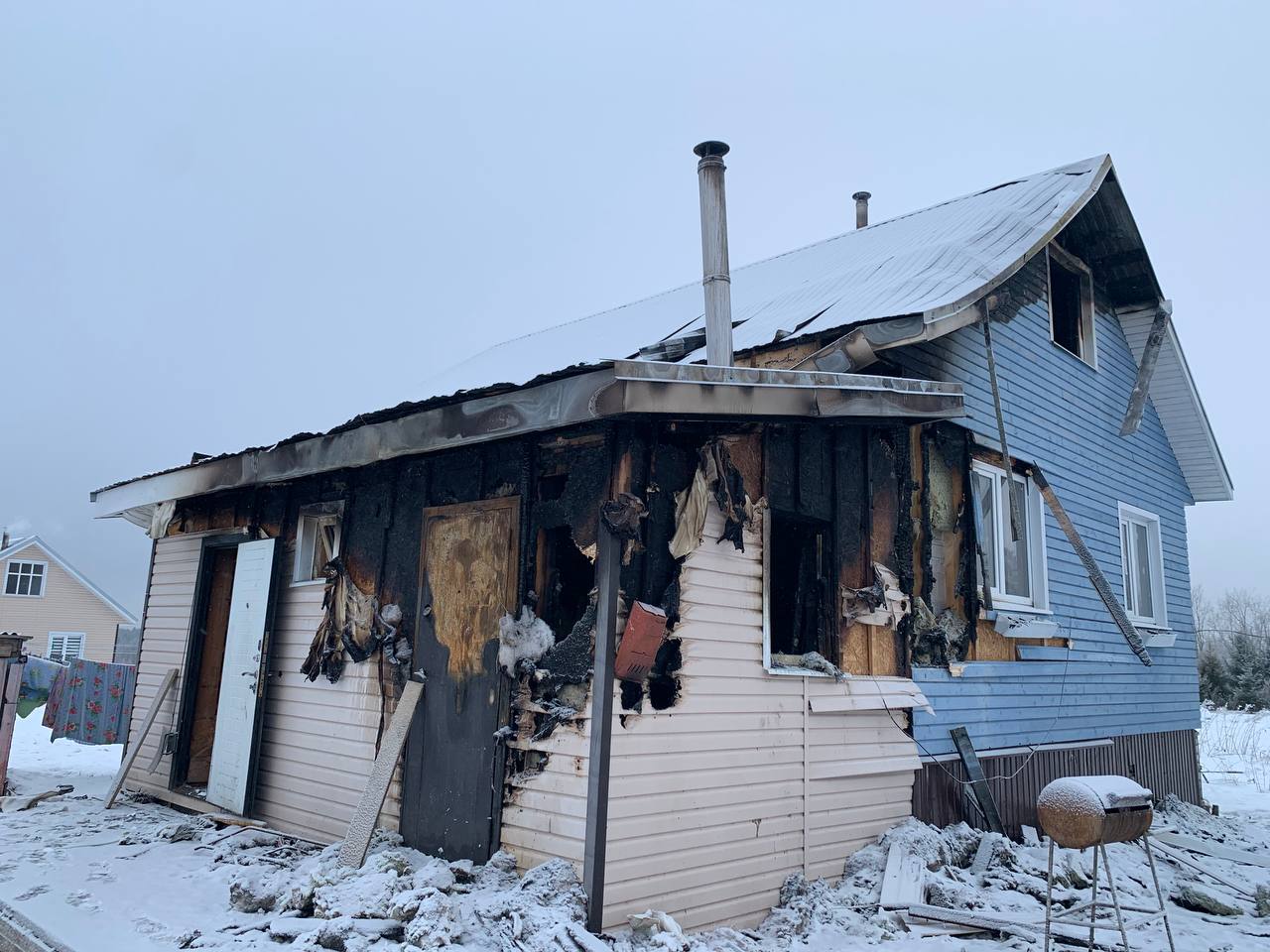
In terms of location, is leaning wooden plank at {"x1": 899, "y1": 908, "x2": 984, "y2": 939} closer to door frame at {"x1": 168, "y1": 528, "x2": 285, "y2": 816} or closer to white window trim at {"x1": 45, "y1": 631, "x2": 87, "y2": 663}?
door frame at {"x1": 168, "y1": 528, "x2": 285, "y2": 816}

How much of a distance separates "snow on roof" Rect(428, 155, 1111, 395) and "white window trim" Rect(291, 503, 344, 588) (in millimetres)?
2092

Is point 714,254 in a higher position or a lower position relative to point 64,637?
higher

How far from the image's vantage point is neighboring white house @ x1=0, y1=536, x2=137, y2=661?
3575cm

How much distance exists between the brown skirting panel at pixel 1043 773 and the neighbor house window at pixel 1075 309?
14.7ft

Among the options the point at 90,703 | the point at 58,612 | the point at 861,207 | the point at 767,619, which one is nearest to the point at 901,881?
the point at 767,619

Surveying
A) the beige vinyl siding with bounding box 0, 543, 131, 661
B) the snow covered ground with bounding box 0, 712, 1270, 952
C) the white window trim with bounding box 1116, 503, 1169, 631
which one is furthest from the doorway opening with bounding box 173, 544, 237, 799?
the beige vinyl siding with bounding box 0, 543, 131, 661

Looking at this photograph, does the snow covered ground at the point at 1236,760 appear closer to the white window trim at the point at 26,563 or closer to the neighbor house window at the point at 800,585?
the neighbor house window at the point at 800,585

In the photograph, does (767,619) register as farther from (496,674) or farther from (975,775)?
(975,775)

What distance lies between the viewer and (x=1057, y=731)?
905cm

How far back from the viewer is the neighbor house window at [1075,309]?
10680 mm

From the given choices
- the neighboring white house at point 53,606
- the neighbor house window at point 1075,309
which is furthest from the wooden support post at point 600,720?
the neighboring white house at point 53,606

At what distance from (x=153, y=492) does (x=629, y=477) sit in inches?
221

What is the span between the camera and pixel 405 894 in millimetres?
4910

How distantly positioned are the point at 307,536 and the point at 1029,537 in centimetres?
687
